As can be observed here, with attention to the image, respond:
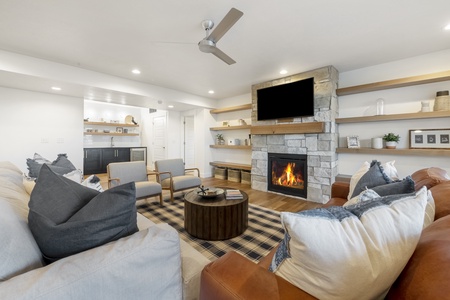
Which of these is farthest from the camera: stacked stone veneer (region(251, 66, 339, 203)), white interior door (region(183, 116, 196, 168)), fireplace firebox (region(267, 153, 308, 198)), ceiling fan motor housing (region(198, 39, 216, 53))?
white interior door (region(183, 116, 196, 168))

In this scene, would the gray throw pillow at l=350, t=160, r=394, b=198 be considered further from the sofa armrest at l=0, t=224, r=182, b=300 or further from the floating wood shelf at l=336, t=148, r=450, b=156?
the floating wood shelf at l=336, t=148, r=450, b=156

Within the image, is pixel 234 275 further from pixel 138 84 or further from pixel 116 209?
pixel 138 84

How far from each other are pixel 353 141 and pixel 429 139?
3.23 feet

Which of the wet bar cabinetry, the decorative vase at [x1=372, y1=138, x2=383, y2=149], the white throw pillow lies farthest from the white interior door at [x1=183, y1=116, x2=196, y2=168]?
the white throw pillow

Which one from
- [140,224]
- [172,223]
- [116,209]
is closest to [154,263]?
[116,209]

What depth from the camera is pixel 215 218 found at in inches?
87.9

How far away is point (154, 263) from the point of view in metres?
0.81

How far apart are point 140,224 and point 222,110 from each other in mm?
4739

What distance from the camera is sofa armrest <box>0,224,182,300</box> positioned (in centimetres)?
62

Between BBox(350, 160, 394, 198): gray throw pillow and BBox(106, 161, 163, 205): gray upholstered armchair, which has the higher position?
BBox(350, 160, 394, 198): gray throw pillow

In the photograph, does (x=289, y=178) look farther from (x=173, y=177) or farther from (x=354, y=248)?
(x=354, y=248)

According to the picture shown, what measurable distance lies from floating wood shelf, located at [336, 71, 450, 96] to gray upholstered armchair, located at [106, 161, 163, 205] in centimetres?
377

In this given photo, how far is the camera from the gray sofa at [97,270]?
629 millimetres

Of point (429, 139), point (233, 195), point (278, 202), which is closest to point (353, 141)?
point (429, 139)
